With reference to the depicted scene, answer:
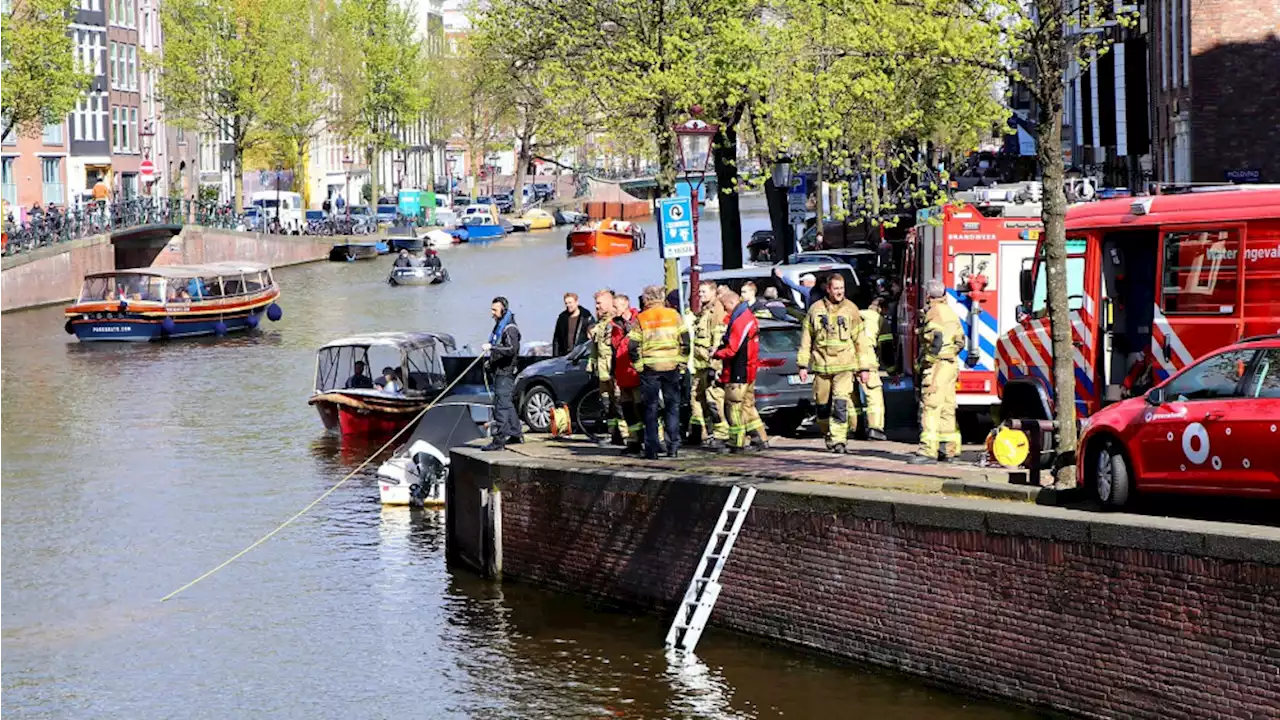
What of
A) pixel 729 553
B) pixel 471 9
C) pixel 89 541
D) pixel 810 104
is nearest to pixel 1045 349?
pixel 729 553

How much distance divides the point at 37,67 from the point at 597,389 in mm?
42107

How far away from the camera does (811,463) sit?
19.7 meters

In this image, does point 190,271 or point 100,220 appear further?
point 100,220

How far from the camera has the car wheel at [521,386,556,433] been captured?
2709 cm

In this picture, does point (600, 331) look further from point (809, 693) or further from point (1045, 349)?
point (809, 693)

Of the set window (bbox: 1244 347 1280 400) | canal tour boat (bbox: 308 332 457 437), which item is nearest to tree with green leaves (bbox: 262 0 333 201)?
canal tour boat (bbox: 308 332 457 437)

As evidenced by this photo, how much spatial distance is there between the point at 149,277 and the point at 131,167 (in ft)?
138

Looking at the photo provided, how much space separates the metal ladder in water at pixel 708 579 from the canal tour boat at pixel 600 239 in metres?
73.6

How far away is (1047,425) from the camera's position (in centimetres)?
1750

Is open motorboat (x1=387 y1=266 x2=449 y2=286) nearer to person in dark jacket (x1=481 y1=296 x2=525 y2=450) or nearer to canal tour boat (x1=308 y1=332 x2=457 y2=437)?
canal tour boat (x1=308 y1=332 x2=457 y2=437)

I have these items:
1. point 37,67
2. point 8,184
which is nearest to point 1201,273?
point 37,67

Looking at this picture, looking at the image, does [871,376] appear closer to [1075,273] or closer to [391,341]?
[1075,273]

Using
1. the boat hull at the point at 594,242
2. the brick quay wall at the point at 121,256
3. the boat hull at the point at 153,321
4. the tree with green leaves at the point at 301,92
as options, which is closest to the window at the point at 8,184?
the brick quay wall at the point at 121,256

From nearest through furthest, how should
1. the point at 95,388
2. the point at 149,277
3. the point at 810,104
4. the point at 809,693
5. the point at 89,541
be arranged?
the point at 809,693 → the point at 89,541 → the point at 810,104 → the point at 95,388 → the point at 149,277
